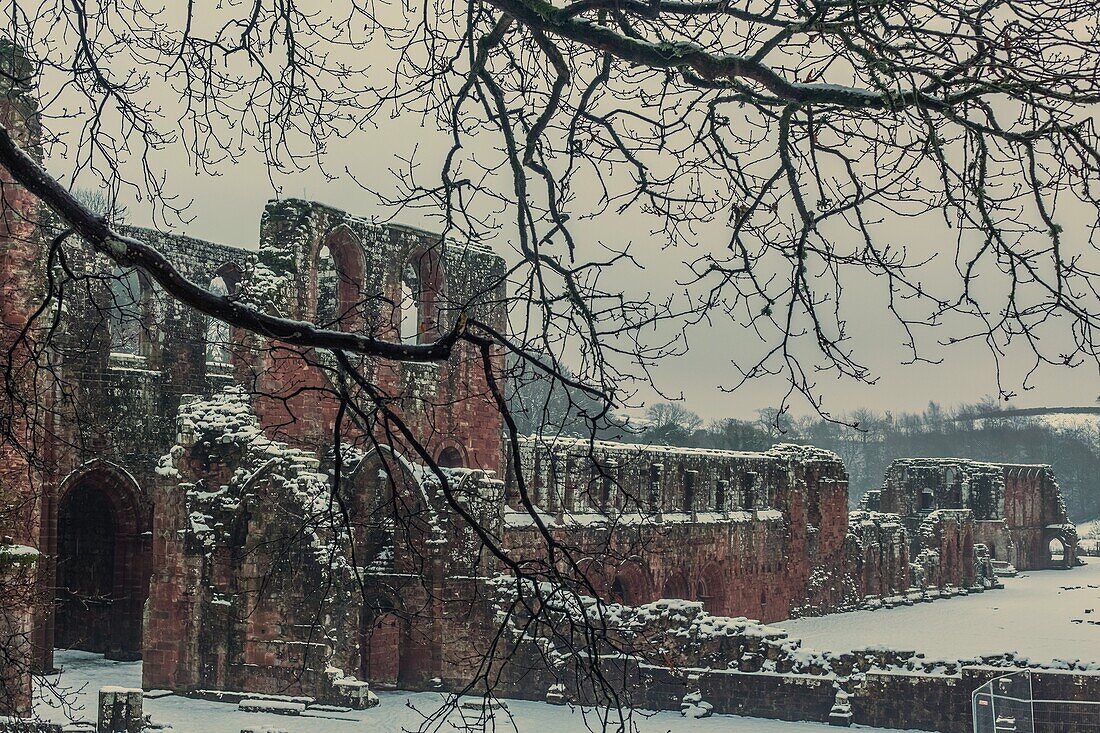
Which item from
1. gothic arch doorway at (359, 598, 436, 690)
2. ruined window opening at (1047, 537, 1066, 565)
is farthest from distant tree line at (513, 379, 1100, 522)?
gothic arch doorway at (359, 598, 436, 690)

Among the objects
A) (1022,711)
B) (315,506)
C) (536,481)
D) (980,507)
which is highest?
Answer: (536,481)

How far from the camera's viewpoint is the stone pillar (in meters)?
14.7

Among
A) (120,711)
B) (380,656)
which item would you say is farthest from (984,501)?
(120,711)

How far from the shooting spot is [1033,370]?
5523mm

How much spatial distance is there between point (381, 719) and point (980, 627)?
640 inches

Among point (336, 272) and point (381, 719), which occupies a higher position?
point (336, 272)

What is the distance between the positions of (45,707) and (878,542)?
24914 millimetres

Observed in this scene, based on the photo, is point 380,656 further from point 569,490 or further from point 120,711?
point 569,490

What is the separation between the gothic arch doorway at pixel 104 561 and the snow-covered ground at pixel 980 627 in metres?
11.8

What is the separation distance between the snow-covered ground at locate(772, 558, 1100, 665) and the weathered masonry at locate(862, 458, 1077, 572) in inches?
101

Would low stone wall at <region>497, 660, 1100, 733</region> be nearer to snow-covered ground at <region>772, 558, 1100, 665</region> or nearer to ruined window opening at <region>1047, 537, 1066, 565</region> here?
snow-covered ground at <region>772, 558, 1100, 665</region>

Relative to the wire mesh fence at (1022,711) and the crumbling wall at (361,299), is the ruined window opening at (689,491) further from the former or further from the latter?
the wire mesh fence at (1022,711)

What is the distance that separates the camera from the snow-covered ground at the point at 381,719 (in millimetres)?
15484

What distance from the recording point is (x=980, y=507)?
49875mm
